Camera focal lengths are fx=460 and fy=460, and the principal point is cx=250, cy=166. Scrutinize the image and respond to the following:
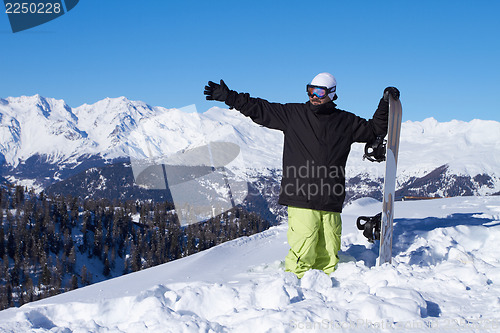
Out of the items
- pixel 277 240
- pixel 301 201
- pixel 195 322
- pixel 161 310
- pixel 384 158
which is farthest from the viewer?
pixel 277 240

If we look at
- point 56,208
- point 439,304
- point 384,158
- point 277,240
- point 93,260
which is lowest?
point 93,260

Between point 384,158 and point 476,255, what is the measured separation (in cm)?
214

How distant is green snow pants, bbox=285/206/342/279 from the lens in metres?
6.15

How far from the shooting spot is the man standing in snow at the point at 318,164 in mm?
6168

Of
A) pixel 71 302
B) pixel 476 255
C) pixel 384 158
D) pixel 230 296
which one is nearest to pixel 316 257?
pixel 384 158

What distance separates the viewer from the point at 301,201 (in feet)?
20.3

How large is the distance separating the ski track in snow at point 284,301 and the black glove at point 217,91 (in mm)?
2483

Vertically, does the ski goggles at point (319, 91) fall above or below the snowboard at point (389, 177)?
above

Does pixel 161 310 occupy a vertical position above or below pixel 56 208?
above

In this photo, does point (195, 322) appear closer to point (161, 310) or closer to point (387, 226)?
point (161, 310)

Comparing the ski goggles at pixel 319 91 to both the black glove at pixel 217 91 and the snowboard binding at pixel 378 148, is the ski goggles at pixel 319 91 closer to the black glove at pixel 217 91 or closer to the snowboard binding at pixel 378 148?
the snowboard binding at pixel 378 148

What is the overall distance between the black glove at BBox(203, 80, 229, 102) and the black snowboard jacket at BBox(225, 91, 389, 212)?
45 centimetres

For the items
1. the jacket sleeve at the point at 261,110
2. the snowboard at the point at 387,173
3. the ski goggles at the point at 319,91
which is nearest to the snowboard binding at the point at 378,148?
the snowboard at the point at 387,173

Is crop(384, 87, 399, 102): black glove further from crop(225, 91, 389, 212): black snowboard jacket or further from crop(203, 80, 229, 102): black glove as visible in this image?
crop(203, 80, 229, 102): black glove
